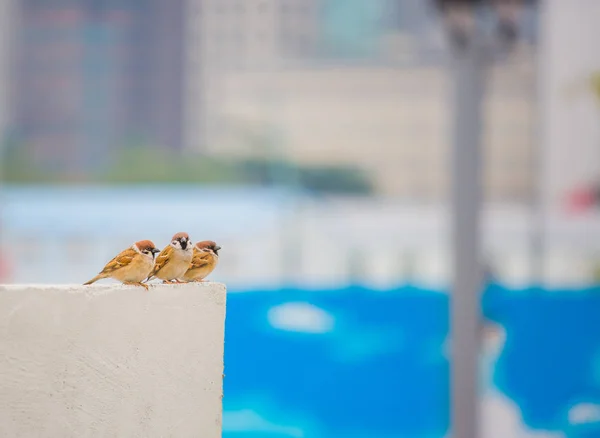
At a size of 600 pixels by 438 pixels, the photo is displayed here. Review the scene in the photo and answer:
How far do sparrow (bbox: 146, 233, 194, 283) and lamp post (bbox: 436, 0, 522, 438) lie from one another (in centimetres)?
276

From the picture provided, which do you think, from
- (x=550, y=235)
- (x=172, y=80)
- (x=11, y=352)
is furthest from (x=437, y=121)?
(x=11, y=352)

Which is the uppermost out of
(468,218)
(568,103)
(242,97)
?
(242,97)

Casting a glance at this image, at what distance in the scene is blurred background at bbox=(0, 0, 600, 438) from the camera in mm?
4766

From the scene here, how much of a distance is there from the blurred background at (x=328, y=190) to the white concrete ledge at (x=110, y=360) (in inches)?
100

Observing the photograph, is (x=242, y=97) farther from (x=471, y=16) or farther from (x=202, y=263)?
(x=202, y=263)

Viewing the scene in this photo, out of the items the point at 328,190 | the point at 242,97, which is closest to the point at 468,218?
the point at 328,190

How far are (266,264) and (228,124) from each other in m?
18.3

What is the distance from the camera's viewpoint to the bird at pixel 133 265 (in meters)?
1.79

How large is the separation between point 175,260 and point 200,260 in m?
0.09

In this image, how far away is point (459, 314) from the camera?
4469mm

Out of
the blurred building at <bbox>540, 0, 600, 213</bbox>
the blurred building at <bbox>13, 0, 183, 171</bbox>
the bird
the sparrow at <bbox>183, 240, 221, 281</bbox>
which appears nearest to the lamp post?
the sparrow at <bbox>183, 240, 221, 281</bbox>

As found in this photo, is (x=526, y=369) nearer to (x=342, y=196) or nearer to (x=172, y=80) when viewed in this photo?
(x=342, y=196)

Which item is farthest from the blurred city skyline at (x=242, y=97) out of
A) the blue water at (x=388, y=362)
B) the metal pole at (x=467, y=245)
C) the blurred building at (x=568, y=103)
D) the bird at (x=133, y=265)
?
the bird at (x=133, y=265)

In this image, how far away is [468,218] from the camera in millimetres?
4516
